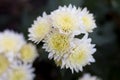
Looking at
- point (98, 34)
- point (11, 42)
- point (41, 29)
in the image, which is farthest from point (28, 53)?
point (98, 34)

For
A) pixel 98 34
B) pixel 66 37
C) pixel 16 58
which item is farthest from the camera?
pixel 98 34

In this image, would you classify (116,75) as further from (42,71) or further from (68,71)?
(42,71)

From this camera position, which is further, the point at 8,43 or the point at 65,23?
the point at 8,43

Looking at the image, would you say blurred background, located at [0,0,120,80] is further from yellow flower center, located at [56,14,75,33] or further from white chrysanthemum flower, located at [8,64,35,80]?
yellow flower center, located at [56,14,75,33]

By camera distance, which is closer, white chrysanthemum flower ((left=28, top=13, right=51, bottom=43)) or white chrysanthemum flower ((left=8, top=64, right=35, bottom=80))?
white chrysanthemum flower ((left=28, top=13, right=51, bottom=43))

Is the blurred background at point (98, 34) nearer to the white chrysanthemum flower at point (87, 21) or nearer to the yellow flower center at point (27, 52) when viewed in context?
the yellow flower center at point (27, 52)

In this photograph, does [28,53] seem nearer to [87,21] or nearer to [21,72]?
[21,72]

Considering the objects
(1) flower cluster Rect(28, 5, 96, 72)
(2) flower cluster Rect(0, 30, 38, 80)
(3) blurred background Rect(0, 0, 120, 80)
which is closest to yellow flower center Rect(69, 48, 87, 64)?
(1) flower cluster Rect(28, 5, 96, 72)
